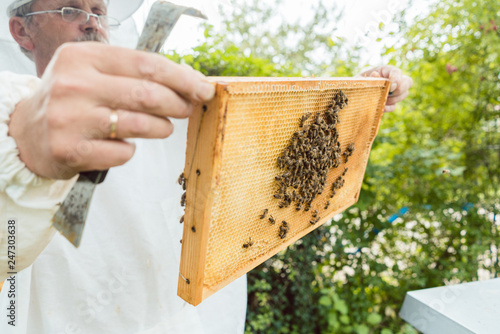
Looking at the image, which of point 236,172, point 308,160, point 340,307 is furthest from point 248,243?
point 340,307

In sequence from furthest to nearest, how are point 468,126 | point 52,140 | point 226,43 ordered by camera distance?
point 468,126 → point 226,43 → point 52,140

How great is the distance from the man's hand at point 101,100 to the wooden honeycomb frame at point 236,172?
21 centimetres

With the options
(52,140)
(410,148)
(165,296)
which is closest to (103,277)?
(165,296)

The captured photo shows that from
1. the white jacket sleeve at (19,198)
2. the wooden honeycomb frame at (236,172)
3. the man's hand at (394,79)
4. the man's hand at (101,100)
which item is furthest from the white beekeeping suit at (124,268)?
the man's hand at (394,79)

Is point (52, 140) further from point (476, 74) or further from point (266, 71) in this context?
point (476, 74)

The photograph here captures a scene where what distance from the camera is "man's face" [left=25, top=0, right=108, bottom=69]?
1449mm

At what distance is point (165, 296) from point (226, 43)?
8.34ft

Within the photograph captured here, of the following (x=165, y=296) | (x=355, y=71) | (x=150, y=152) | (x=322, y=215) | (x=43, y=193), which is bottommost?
(x=165, y=296)

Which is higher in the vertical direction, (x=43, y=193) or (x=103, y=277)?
(x=43, y=193)

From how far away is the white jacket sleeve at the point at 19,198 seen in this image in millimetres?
831

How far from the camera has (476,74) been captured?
342 centimetres

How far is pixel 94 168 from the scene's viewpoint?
29.3 inches

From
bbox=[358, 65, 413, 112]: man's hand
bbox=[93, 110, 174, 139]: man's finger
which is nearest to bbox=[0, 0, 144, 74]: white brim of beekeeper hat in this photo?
bbox=[93, 110, 174, 139]: man's finger

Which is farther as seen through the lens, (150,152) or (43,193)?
(150,152)
